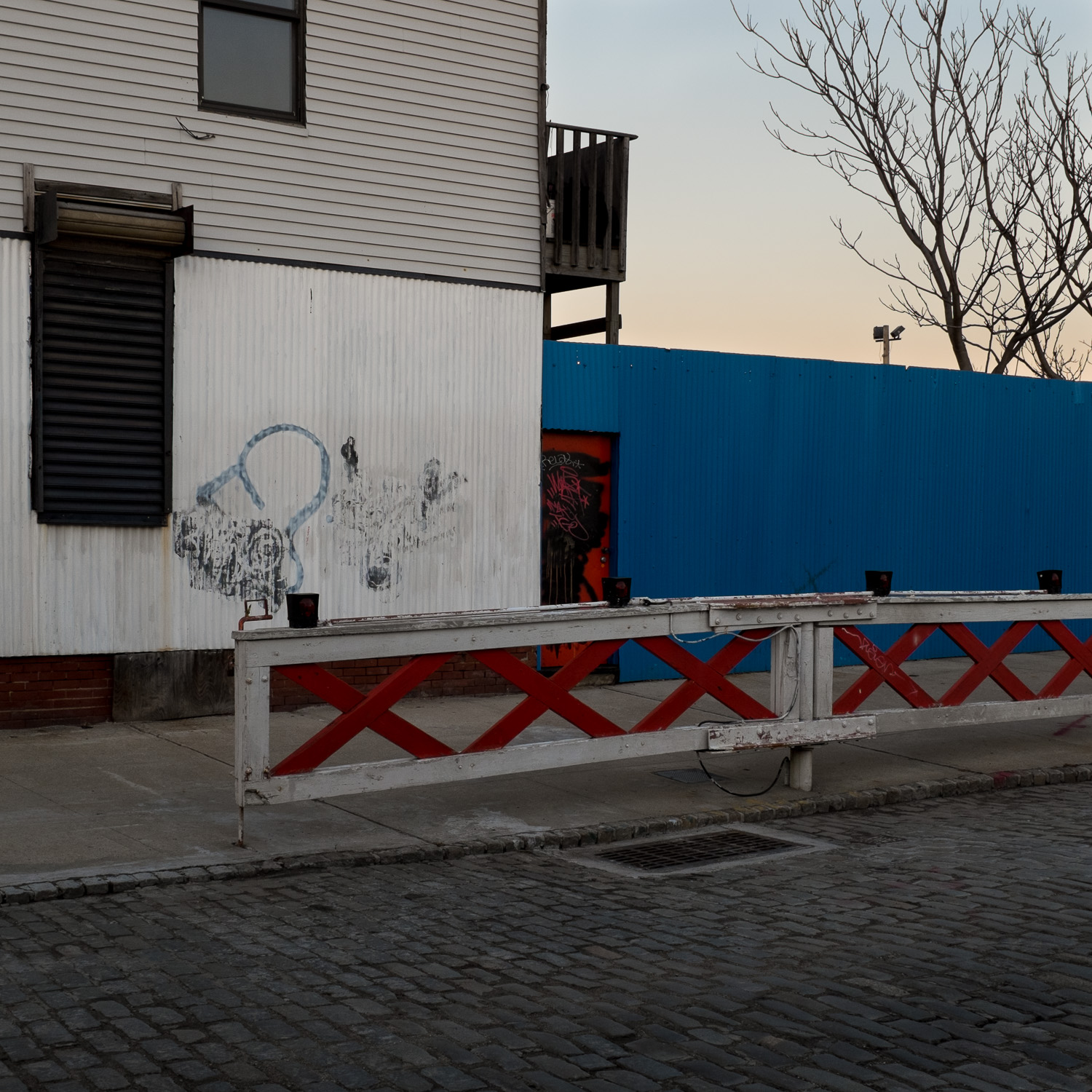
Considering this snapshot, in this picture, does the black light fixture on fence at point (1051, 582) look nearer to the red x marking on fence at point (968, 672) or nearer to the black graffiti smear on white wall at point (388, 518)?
the red x marking on fence at point (968, 672)

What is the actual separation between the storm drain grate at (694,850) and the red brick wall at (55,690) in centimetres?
477

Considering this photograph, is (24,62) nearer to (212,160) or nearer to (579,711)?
(212,160)

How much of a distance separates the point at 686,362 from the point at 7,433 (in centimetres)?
599

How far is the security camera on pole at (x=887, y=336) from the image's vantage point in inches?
1506

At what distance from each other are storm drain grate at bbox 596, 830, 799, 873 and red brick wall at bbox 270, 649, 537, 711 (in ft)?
12.6

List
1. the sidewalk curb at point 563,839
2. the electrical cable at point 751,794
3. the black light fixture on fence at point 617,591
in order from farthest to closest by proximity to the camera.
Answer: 1. the electrical cable at point 751,794
2. the black light fixture on fence at point 617,591
3. the sidewalk curb at point 563,839

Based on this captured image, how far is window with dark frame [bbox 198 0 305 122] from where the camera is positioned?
1073cm

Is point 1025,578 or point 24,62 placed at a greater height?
point 24,62

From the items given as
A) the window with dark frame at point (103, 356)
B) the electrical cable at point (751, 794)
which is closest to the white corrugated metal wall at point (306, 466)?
the window with dark frame at point (103, 356)

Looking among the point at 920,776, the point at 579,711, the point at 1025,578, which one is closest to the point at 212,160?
the point at 579,711

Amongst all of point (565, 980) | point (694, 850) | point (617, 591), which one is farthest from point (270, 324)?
point (565, 980)

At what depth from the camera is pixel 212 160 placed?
1054cm

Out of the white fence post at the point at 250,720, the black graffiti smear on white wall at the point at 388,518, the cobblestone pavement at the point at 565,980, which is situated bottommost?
the cobblestone pavement at the point at 565,980

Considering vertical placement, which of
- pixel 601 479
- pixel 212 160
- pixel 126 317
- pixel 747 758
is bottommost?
pixel 747 758
